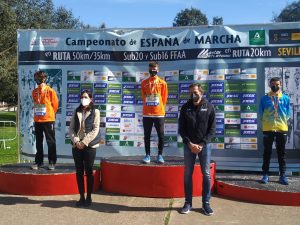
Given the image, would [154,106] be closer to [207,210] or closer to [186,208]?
[186,208]

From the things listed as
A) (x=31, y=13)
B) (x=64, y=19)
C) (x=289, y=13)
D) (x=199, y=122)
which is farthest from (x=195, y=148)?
(x=289, y=13)

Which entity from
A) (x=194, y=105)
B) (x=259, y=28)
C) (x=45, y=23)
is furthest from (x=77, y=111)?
(x=45, y=23)

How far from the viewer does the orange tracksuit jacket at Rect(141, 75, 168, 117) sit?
7992 mm

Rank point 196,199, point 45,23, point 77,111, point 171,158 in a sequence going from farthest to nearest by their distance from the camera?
1. point 45,23
2. point 171,158
3. point 196,199
4. point 77,111

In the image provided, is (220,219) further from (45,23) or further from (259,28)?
(45,23)

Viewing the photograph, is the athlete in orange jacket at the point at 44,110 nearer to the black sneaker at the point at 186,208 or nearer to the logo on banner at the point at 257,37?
the black sneaker at the point at 186,208

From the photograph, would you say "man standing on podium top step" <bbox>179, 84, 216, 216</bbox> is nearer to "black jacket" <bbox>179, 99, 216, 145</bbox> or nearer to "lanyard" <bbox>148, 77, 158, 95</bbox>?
"black jacket" <bbox>179, 99, 216, 145</bbox>

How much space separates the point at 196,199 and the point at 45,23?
26125 millimetres

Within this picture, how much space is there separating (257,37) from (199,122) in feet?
10.6

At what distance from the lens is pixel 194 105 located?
6508 mm

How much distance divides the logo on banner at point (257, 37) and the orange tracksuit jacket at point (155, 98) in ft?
7.02

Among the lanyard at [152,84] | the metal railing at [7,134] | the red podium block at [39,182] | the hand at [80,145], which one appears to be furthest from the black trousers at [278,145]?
the metal railing at [7,134]

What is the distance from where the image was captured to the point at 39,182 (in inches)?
306

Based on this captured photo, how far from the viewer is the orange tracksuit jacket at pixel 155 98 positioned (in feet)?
26.2
